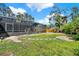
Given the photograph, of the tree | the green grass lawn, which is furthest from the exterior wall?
the tree

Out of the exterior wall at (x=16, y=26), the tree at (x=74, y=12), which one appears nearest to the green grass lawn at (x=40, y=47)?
the exterior wall at (x=16, y=26)

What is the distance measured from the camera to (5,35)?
3.43 metres

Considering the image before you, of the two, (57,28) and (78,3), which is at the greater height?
(78,3)

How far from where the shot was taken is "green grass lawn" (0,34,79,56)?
11.0 ft

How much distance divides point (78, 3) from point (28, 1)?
665 mm

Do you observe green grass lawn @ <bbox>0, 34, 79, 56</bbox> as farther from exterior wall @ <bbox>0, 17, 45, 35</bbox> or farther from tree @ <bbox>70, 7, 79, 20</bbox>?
tree @ <bbox>70, 7, 79, 20</bbox>

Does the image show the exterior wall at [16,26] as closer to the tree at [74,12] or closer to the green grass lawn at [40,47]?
the green grass lawn at [40,47]

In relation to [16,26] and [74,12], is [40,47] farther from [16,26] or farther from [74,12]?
[74,12]

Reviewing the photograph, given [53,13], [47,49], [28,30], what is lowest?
[47,49]

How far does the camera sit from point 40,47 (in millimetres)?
3385

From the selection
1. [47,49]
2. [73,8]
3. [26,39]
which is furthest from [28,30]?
[73,8]

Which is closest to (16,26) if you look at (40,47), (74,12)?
(40,47)

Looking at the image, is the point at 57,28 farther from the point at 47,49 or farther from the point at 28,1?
the point at 28,1

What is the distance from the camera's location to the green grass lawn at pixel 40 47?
3340 millimetres
